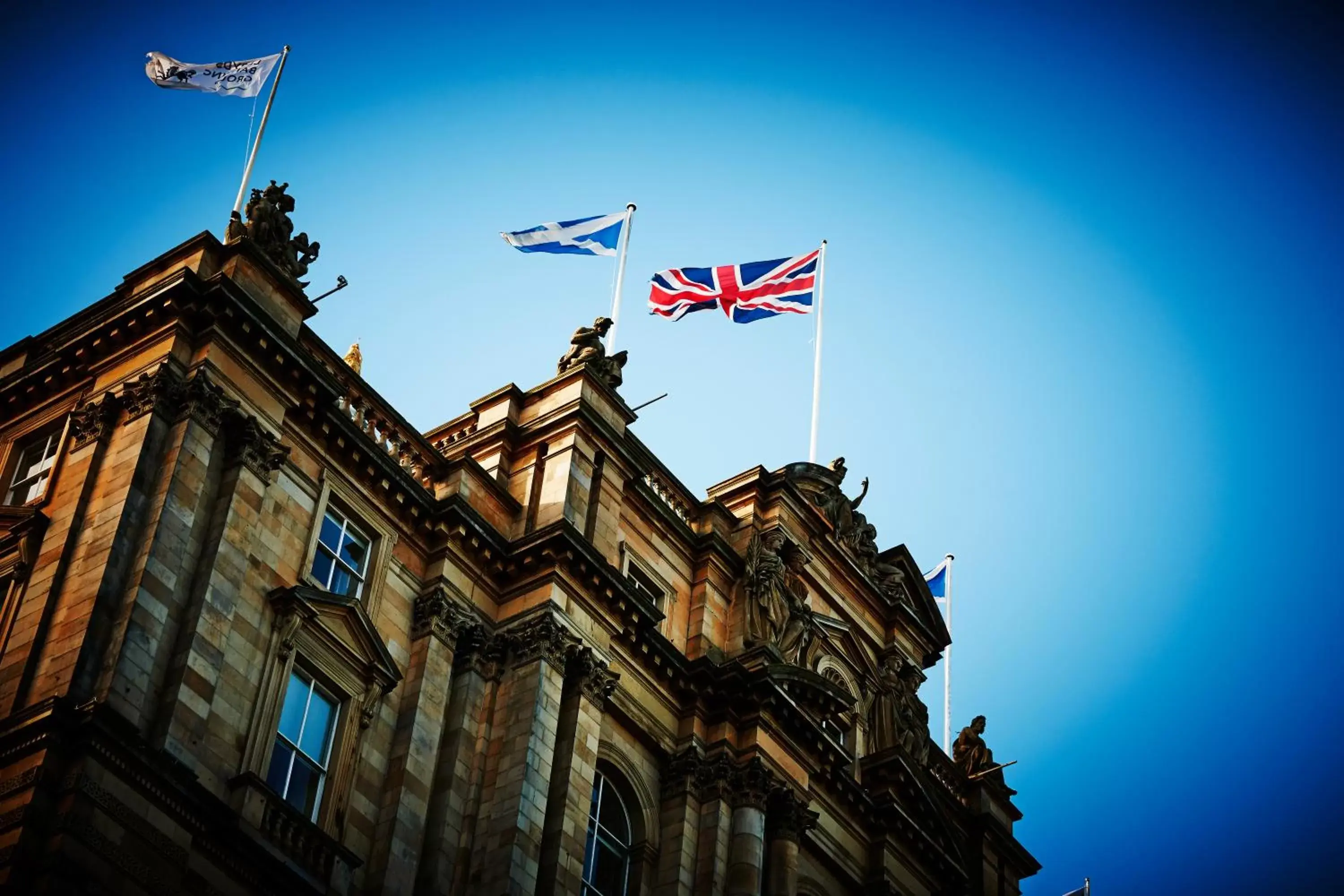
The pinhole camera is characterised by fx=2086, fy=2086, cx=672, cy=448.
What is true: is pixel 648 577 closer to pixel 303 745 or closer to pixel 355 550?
pixel 355 550

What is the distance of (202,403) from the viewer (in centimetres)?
3225

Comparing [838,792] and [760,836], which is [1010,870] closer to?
[838,792]

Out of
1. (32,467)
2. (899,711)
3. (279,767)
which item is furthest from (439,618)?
(899,711)

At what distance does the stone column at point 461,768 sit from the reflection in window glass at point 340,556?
2148 millimetres

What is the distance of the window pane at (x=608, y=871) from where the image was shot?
36625 millimetres

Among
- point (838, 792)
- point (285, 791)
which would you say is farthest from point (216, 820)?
point (838, 792)

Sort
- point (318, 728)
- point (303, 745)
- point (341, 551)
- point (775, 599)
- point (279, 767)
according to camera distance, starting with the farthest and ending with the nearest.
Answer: point (775, 599) < point (341, 551) < point (318, 728) < point (303, 745) < point (279, 767)

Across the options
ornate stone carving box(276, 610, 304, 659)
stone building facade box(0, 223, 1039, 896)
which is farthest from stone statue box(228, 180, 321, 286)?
ornate stone carving box(276, 610, 304, 659)

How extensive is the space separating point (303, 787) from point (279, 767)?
0.61 metres

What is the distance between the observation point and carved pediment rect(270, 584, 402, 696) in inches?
1268

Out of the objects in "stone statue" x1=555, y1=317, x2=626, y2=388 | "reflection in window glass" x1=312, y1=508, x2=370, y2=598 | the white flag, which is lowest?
Result: "reflection in window glass" x1=312, y1=508, x2=370, y2=598

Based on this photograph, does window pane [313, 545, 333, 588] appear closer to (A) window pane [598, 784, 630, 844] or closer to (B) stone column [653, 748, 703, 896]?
(A) window pane [598, 784, 630, 844]

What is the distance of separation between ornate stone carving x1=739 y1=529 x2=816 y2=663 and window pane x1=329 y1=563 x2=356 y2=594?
31.9ft

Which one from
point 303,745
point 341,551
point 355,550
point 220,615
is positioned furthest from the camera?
point 355,550
